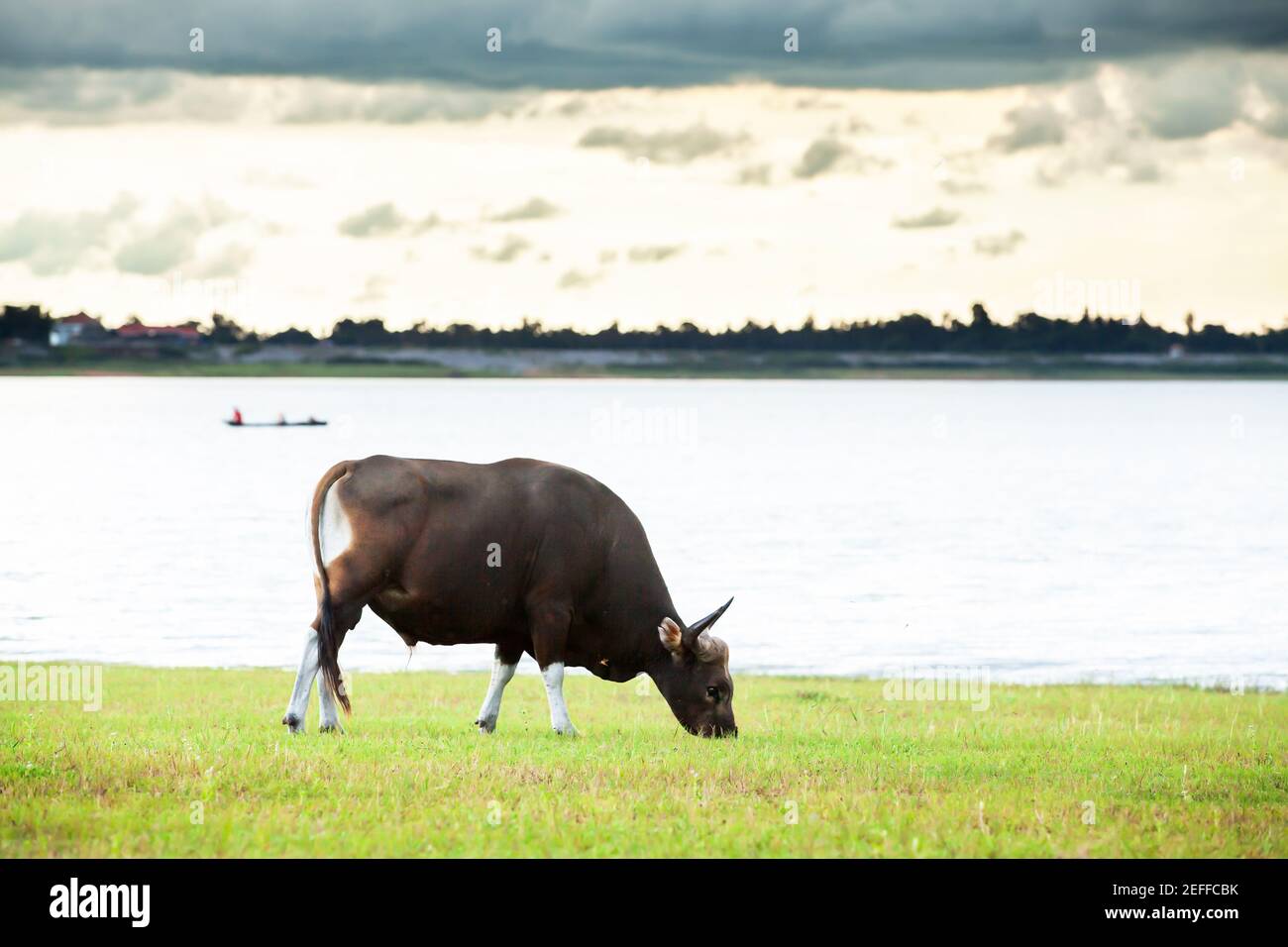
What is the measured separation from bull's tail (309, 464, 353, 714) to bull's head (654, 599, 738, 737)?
3006 millimetres

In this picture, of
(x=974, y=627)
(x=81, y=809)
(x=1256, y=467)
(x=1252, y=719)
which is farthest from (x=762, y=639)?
(x=1256, y=467)

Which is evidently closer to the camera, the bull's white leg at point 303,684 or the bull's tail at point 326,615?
the bull's tail at point 326,615

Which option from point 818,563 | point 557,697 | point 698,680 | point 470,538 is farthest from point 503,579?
point 818,563

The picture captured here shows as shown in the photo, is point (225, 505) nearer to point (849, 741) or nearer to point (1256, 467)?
point (849, 741)

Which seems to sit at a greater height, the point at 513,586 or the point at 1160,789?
the point at 513,586

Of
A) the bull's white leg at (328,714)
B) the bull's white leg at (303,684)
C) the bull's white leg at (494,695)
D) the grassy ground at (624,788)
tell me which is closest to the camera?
the grassy ground at (624,788)

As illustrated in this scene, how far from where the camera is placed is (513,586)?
15250 mm

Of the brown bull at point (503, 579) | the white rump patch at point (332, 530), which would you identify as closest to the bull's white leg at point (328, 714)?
the brown bull at point (503, 579)

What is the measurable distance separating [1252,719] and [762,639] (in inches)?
665

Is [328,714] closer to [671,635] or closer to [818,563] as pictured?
[671,635]

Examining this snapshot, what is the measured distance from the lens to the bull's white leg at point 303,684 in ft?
47.9

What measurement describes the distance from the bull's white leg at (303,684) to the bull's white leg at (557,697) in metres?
2.04

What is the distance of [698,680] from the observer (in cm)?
1566

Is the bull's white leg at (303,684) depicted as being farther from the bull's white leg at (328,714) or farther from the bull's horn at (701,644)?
the bull's horn at (701,644)
